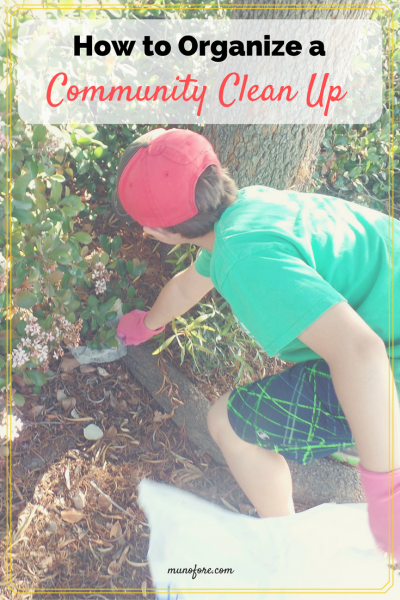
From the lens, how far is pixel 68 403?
1.80 metres

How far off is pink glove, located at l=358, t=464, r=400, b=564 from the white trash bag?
0.27 m

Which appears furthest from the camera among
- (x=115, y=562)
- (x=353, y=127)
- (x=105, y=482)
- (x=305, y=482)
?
(x=353, y=127)

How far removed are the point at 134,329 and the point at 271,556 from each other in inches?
39.0

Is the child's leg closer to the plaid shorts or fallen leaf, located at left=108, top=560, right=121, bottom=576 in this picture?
the plaid shorts

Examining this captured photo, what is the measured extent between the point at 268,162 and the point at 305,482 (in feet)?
4.50

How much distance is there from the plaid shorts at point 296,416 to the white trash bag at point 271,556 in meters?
0.24

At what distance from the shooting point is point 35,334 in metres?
1.43

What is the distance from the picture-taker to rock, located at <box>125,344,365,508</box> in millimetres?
1799

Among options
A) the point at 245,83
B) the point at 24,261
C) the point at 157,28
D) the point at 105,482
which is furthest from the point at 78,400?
the point at 157,28

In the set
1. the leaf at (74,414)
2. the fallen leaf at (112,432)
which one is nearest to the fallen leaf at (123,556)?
the fallen leaf at (112,432)

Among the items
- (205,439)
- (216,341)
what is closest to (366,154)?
(216,341)

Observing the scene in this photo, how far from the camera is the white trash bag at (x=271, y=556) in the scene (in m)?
1.35

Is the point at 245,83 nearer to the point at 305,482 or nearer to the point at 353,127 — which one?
the point at 353,127

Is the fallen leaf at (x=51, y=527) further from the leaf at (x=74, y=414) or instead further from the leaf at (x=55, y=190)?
the leaf at (x=55, y=190)
